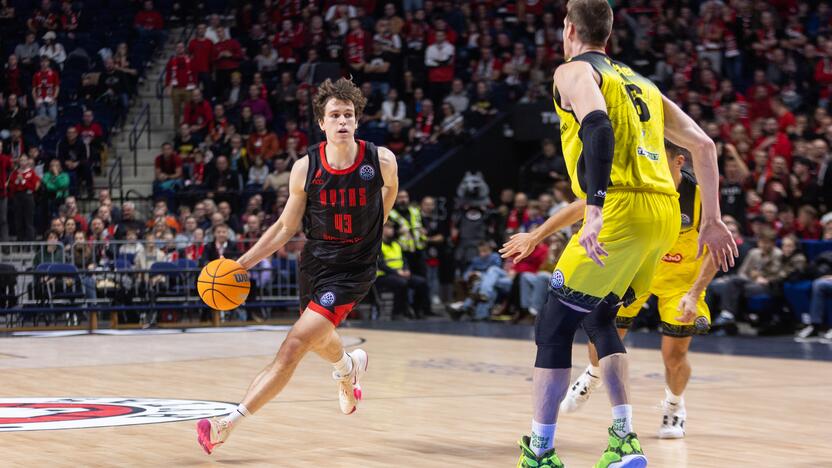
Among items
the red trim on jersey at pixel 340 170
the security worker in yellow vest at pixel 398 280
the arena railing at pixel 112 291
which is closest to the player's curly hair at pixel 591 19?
the red trim on jersey at pixel 340 170

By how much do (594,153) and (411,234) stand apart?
1419cm

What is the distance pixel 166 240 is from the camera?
17484mm

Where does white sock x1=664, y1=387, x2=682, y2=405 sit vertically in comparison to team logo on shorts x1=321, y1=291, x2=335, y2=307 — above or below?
below

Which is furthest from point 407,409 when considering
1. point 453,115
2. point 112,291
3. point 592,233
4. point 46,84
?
point 46,84

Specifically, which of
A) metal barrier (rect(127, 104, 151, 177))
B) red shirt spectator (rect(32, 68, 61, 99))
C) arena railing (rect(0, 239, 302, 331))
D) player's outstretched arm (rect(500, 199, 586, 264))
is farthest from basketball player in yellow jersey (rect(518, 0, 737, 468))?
red shirt spectator (rect(32, 68, 61, 99))

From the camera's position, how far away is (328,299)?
22.7ft

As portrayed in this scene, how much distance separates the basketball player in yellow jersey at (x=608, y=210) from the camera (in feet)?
17.7

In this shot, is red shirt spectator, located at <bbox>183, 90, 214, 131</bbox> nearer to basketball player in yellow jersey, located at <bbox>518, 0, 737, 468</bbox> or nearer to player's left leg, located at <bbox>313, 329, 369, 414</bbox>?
player's left leg, located at <bbox>313, 329, 369, 414</bbox>

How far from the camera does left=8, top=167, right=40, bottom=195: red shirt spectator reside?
1958 centimetres

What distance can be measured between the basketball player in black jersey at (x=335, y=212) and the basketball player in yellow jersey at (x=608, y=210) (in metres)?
1.74

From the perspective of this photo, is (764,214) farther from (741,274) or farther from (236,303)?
(236,303)

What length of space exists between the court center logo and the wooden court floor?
284mm

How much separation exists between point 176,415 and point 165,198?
12.7 metres

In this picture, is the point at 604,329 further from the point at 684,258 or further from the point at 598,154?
the point at 684,258
